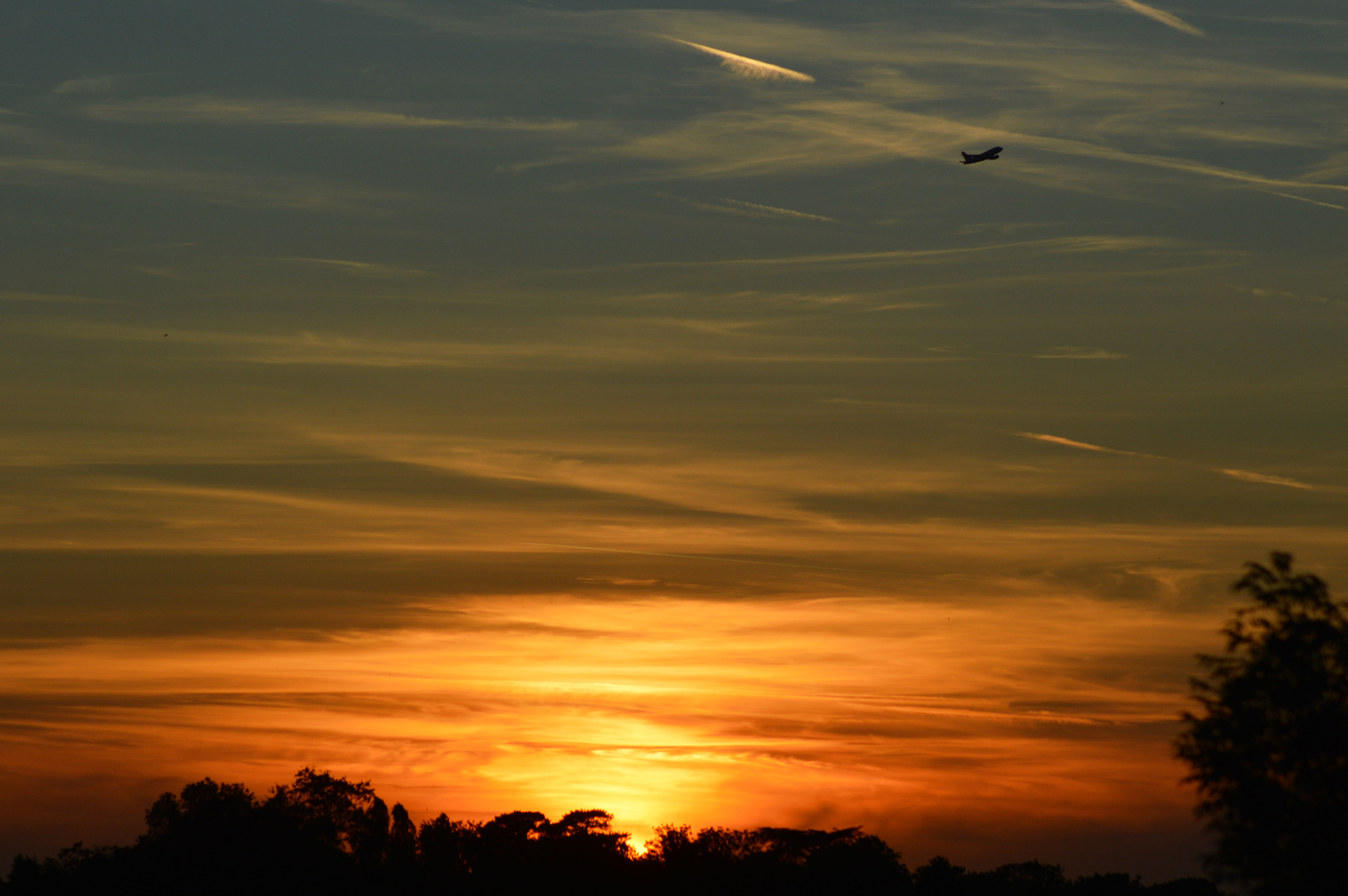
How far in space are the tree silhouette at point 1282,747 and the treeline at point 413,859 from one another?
365ft

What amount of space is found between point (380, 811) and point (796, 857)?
2005 inches

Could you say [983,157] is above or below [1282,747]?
above

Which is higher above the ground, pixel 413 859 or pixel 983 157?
pixel 983 157

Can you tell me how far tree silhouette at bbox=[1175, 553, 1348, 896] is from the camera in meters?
41.3

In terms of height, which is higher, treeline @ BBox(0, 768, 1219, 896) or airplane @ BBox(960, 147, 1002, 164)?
airplane @ BBox(960, 147, 1002, 164)

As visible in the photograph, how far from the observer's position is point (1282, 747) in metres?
42.4

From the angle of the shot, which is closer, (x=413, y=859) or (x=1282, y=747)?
(x=1282, y=747)

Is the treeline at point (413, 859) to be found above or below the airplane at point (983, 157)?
below

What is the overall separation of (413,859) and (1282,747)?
14066cm

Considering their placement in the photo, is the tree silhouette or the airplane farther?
the airplane

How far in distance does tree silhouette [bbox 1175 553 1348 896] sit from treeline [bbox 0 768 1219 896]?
111117 mm

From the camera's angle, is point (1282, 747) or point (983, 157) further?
point (983, 157)

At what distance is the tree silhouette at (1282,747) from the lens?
136ft

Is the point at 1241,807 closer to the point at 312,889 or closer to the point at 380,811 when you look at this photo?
the point at 312,889
